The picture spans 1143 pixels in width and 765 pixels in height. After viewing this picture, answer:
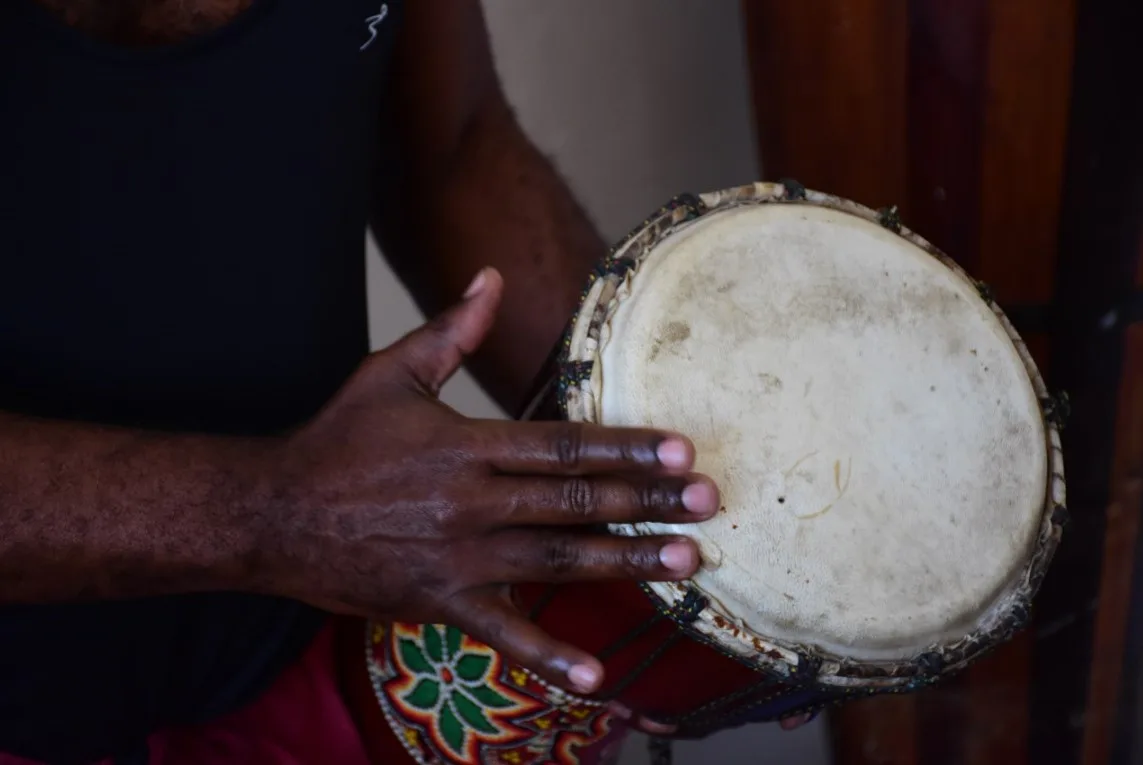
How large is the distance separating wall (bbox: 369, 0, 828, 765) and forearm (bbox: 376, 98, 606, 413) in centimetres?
30

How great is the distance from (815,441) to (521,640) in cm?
23

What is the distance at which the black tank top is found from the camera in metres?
0.74

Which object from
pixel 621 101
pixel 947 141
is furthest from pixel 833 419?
pixel 621 101

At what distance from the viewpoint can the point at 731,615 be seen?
667 mm

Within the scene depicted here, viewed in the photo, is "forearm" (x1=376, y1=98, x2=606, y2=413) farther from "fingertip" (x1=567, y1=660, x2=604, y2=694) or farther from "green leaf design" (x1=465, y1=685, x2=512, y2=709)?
"fingertip" (x1=567, y1=660, x2=604, y2=694)

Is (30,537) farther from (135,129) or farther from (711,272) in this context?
(711,272)

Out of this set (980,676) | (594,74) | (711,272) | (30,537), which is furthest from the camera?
(594,74)

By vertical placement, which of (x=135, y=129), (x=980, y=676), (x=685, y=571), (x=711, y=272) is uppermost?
(x=135, y=129)

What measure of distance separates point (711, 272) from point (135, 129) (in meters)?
0.42

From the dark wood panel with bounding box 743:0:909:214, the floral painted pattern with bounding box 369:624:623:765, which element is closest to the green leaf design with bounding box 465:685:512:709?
the floral painted pattern with bounding box 369:624:623:765

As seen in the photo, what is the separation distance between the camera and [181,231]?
0.81 m

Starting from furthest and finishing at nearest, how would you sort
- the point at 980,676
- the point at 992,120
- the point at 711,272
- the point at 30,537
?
the point at 980,676
the point at 992,120
the point at 711,272
the point at 30,537

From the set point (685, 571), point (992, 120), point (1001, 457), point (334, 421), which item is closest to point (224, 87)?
point (334, 421)

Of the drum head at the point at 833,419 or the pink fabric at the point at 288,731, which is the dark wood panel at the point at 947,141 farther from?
the pink fabric at the point at 288,731
